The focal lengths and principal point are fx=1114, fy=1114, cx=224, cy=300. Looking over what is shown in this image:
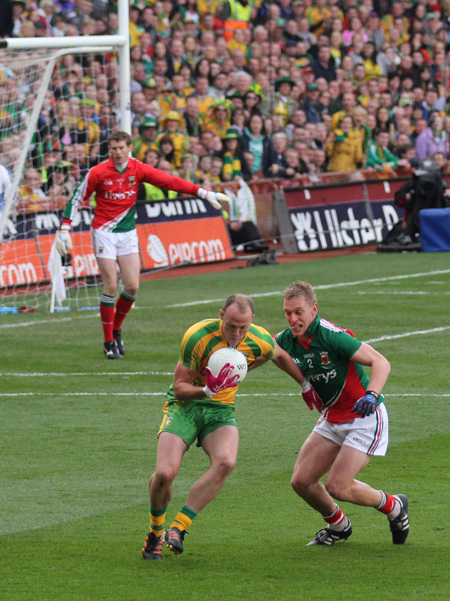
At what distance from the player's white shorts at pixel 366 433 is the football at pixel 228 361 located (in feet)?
2.63

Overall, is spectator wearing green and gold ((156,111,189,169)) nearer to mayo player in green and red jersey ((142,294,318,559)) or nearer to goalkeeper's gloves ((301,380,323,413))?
goalkeeper's gloves ((301,380,323,413))

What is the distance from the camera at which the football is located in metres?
5.92

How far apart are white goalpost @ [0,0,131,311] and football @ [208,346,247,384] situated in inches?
392

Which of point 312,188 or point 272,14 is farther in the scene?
point 272,14

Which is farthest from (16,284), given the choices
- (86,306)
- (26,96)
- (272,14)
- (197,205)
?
(272,14)

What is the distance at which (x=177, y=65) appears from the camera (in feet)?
74.1

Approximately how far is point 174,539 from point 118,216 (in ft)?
25.0

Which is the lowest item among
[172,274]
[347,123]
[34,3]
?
[172,274]

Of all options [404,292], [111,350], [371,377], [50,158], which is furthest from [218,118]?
[371,377]

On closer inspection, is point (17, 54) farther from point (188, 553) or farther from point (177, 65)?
point (188, 553)

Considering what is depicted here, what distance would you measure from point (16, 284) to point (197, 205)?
187 inches

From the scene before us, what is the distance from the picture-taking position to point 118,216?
13.1 metres

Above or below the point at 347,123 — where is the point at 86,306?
below

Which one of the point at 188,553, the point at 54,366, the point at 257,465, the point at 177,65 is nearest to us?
the point at 188,553
